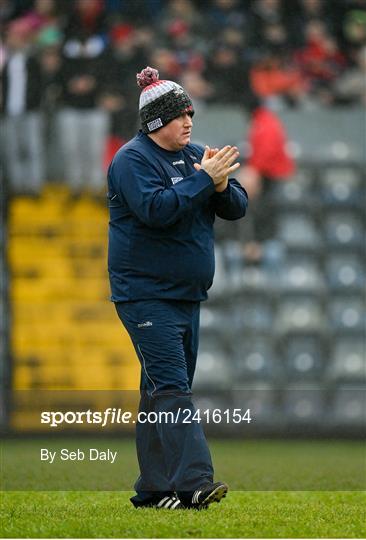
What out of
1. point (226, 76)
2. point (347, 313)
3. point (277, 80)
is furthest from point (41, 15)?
point (347, 313)

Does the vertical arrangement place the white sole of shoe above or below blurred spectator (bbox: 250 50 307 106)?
below

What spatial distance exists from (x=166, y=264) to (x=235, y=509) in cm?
100

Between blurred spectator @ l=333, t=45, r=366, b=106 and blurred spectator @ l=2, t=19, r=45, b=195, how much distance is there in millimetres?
2195

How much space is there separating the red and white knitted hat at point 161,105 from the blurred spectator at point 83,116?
4.35 meters

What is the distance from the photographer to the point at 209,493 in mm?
4902

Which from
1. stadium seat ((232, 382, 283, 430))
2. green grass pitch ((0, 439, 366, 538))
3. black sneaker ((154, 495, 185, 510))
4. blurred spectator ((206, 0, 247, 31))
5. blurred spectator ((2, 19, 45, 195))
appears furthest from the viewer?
blurred spectator ((206, 0, 247, 31))

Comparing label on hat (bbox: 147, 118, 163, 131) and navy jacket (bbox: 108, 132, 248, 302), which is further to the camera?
label on hat (bbox: 147, 118, 163, 131)

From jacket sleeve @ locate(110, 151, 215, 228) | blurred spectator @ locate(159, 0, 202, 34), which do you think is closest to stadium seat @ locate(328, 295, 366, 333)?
blurred spectator @ locate(159, 0, 202, 34)

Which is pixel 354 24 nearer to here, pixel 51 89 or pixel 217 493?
pixel 51 89

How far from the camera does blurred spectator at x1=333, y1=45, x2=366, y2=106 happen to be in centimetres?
985

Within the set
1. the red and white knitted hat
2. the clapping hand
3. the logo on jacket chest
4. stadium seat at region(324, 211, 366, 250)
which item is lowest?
stadium seat at region(324, 211, 366, 250)

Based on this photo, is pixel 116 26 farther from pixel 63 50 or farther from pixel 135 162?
pixel 135 162

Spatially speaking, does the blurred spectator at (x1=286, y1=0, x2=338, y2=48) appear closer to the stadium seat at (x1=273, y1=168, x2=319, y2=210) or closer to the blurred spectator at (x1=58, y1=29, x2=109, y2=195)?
the stadium seat at (x1=273, y1=168, x2=319, y2=210)
